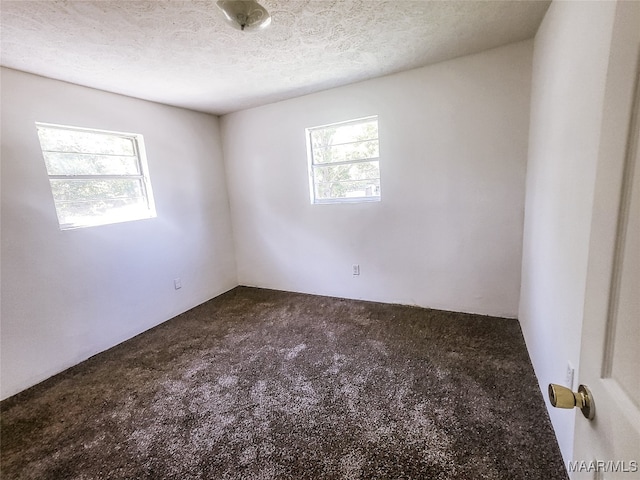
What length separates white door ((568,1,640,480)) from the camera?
45cm

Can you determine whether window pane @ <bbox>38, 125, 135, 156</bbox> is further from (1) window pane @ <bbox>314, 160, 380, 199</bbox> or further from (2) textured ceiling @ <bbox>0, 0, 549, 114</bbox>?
(1) window pane @ <bbox>314, 160, 380, 199</bbox>

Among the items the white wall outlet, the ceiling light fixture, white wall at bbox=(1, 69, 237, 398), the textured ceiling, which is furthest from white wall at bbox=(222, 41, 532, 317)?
the ceiling light fixture

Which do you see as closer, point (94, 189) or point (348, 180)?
point (94, 189)

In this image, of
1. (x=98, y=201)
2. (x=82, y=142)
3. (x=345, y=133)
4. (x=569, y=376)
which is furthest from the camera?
(x=345, y=133)

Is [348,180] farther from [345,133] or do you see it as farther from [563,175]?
[563,175]

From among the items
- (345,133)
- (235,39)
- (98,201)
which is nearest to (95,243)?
(98,201)

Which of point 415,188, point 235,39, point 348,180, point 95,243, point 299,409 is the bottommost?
point 299,409

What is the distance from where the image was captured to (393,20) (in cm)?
181

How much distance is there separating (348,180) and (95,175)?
247 cm

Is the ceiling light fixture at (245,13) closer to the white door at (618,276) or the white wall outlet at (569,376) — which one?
the white door at (618,276)

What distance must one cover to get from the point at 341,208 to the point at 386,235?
593 millimetres

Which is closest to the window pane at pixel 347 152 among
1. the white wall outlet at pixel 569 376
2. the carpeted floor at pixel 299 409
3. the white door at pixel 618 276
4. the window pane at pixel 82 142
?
the carpeted floor at pixel 299 409

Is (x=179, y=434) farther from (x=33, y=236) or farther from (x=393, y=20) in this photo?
(x=393, y=20)

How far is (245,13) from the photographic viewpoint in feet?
4.63
